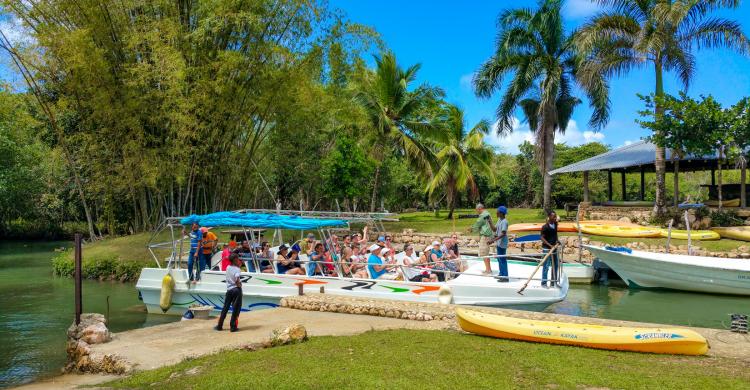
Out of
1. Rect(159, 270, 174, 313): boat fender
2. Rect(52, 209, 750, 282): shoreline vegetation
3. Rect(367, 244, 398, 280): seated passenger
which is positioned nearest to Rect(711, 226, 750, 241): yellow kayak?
Rect(52, 209, 750, 282): shoreline vegetation

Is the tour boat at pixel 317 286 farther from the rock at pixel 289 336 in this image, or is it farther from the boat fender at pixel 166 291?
the rock at pixel 289 336

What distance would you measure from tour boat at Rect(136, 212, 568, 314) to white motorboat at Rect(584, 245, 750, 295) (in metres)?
4.90

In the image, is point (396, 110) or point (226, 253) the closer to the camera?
point (226, 253)

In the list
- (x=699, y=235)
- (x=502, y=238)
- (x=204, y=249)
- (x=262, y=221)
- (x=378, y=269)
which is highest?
(x=262, y=221)

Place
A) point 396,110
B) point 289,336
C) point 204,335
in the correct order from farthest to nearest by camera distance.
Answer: point 396,110, point 204,335, point 289,336

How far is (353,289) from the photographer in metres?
12.1

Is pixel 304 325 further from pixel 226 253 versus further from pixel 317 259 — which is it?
pixel 226 253

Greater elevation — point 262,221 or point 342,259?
point 262,221

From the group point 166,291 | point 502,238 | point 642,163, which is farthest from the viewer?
point 642,163

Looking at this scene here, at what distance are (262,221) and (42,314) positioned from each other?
6.94 m

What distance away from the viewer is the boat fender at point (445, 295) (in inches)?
451

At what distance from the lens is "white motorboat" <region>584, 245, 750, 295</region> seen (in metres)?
15.5

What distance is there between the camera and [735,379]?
19.7ft

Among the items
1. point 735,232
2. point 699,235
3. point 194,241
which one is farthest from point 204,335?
point 735,232
